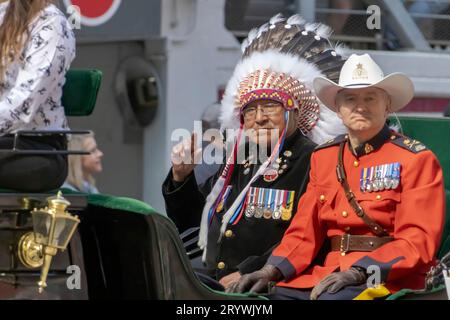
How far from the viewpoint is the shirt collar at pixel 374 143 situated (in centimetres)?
429

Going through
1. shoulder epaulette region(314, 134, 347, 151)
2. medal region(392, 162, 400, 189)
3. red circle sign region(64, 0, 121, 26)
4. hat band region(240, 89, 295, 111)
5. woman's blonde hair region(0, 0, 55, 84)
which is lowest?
medal region(392, 162, 400, 189)

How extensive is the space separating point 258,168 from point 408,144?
2.24 ft

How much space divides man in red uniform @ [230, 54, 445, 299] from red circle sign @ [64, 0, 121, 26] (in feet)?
16.1

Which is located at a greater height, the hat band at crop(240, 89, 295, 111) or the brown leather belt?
the hat band at crop(240, 89, 295, 111)

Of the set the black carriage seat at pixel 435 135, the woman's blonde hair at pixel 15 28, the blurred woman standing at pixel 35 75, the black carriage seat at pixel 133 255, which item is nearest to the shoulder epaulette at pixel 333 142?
the black carriage seat at pixel 435 135

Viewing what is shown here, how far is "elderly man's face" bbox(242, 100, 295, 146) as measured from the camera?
4625 millimetres

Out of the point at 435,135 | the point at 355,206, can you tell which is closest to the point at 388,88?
the point at 355,206

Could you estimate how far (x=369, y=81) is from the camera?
425 cm

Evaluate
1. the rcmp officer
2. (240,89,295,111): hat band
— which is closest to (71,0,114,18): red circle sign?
the rcmp officer

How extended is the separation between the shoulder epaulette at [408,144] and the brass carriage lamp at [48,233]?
1238 mm

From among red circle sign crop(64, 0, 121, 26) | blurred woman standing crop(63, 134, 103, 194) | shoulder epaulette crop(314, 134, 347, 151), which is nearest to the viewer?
shoulder epaulette crop(314, 134, 347, 151)

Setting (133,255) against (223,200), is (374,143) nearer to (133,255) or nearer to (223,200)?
(223,200)

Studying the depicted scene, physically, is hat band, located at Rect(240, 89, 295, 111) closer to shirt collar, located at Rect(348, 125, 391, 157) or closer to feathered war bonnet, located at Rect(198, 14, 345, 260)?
feathered war bonnet, located at Rect(198, 14, 345, 260)

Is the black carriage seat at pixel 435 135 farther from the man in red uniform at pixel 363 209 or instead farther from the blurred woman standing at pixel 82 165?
the blurred woman standing at pixel 82 165
